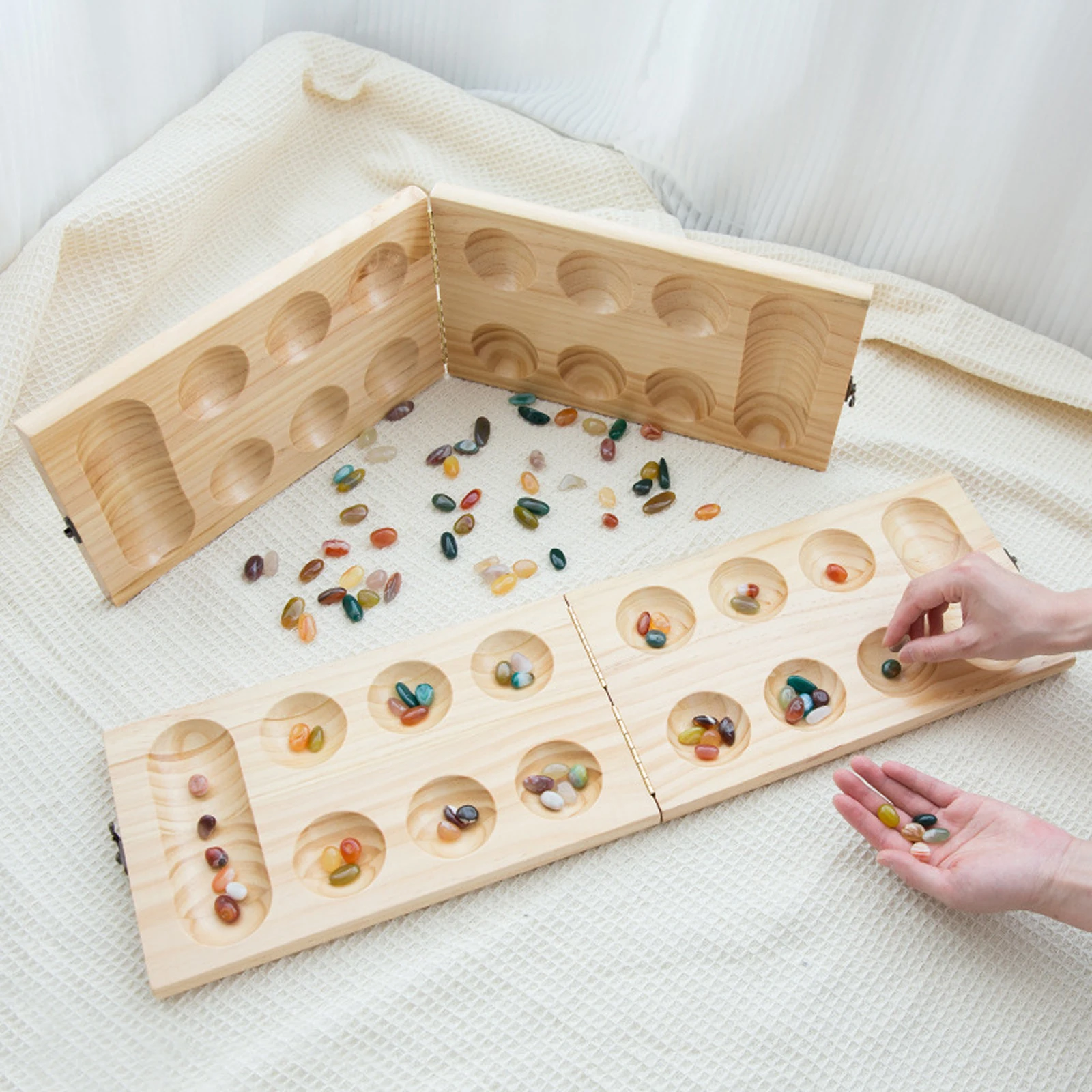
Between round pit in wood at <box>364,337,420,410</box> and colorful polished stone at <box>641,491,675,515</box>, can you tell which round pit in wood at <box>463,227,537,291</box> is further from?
colorful polished stone at <box>641,491,675,515</box>

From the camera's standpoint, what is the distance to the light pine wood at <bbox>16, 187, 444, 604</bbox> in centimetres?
85

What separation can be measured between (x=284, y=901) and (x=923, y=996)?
40 cm

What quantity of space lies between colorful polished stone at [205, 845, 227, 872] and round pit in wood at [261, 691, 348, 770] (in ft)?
0.23

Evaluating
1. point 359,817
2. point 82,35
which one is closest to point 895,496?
point 359,817

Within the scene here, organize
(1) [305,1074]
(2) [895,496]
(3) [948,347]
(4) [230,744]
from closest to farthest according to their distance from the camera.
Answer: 1. (1) [305,1074]
2. (4) [230,744]
3. (2) [895,496]
4. (3) [948,347]

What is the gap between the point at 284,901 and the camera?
79 centimetres

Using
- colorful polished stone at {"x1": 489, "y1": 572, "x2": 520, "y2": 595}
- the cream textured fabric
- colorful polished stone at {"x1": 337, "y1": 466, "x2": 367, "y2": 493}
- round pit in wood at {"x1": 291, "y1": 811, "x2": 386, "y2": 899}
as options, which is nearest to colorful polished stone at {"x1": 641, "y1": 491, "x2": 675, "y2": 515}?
the cream textured fabric

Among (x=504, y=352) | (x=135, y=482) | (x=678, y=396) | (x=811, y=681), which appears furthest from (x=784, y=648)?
(x=135, y=482)

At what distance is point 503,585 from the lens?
0.94m

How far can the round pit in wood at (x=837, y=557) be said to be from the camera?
0.95 meters

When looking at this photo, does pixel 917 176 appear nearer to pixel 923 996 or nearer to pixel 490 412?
pixel 490 412

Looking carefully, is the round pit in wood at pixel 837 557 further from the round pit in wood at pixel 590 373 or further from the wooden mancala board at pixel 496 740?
the round pit in wood at pixel 590 373

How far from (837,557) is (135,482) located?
519 millimetres

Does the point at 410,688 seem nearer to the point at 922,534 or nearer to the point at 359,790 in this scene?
the point at 359,790
